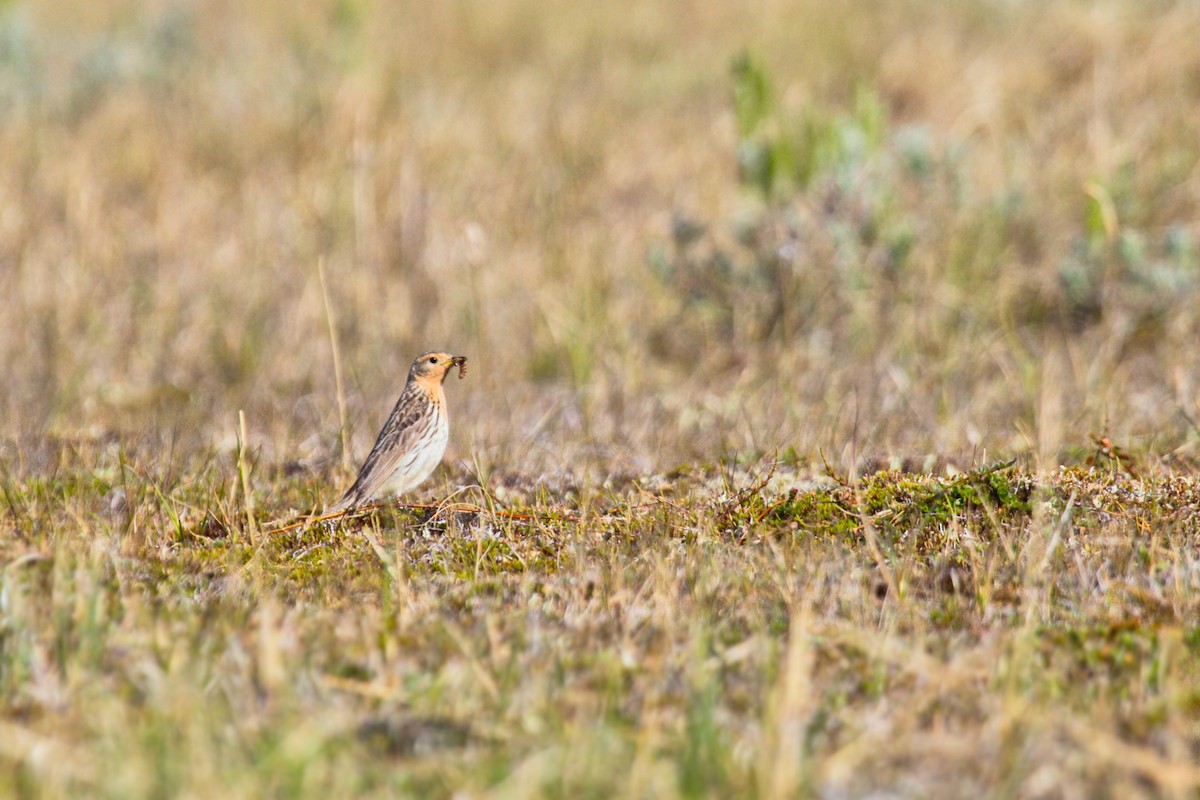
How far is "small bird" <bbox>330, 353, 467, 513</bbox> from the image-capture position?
18.2 feet

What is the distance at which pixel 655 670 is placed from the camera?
11.9ft

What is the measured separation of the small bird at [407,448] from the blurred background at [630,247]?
410 mm

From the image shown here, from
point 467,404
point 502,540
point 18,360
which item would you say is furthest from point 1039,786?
point 18,360

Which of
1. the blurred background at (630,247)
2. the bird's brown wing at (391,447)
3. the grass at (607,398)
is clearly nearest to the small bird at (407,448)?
the bird's brown wing at (391,447)

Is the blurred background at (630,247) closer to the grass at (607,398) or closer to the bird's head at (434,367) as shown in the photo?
the grass at (607,398)

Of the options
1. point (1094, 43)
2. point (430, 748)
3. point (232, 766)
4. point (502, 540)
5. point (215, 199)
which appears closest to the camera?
point (232, 766)

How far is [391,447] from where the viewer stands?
5645 millimetres

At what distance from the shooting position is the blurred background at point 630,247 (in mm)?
7629

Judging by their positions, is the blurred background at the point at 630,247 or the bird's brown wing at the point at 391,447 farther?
the blurred background at the point at 630,247

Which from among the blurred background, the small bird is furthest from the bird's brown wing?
the blurred background

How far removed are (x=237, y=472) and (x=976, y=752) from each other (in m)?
3.29

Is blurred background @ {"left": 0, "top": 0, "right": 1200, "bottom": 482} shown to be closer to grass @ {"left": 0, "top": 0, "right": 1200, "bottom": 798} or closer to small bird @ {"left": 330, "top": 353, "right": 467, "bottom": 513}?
grass @ {"left": 0, "top": 0, "right": 1200, "bottom": 798}

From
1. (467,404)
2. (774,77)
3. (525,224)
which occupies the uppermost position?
(774,77)

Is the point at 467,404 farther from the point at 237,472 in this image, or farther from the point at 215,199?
the point at 215,199
